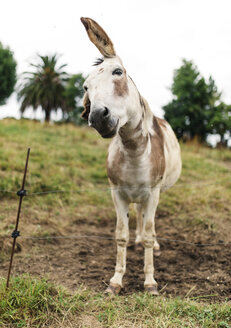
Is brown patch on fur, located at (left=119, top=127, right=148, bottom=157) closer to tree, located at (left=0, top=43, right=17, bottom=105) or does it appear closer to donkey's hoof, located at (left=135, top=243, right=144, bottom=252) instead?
donkey's hoof, located at (left=135, top=243, right=144, bottom=252)

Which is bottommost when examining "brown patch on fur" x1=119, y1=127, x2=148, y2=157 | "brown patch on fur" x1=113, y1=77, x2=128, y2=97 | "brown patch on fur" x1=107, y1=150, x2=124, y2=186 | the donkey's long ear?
"brown patch on fur" x1=107, y1=150, x2=124, y2=186

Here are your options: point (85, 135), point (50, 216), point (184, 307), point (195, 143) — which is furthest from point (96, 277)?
point (195, 143)

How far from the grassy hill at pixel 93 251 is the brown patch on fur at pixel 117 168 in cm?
109

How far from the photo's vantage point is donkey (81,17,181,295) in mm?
2299

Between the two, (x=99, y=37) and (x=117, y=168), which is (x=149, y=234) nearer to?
(x=117, y=168)

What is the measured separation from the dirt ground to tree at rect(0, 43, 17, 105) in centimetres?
1889

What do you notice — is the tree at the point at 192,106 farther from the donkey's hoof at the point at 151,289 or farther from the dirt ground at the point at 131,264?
the donkey's hoof at the point at 151,289

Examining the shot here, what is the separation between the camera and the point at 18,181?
5605 mm

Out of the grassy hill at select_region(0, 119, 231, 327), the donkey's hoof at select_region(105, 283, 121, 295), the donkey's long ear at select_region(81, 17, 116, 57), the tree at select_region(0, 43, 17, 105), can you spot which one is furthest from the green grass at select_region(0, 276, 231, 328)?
the tree at select_region(0, 43, 17, 105)

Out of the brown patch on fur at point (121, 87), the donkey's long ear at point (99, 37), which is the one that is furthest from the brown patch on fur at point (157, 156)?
the donkey's long ear at point (99, 37)

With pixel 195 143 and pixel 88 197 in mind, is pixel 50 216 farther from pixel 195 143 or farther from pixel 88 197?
pixel 195 143

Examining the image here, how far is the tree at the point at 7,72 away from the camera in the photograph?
21.0 meters

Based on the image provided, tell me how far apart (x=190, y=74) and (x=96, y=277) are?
11675 mm

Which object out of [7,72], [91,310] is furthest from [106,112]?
[7,72]
